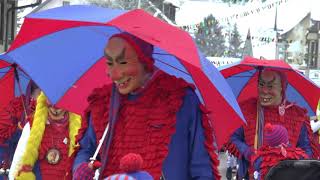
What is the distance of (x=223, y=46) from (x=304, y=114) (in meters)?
42.6

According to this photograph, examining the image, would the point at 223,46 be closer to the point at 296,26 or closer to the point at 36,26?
the point at 296,26

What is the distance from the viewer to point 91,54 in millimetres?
3619

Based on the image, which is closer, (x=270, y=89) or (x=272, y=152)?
(x=272, y=152)

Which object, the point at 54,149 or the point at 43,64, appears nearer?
the point at 43,64

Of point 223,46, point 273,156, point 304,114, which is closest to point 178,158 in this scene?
point 273,156

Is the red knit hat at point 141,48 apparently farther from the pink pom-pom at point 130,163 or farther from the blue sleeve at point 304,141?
the blue sleeve at point 304,141

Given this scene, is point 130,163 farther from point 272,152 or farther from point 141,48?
point 272,152

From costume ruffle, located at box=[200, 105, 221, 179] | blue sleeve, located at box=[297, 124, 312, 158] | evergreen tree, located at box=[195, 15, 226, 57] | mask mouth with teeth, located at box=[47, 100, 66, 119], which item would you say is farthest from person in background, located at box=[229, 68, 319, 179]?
evergreen tree, located at box=[195, 15, 226, 57]

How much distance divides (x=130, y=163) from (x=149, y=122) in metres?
0.28

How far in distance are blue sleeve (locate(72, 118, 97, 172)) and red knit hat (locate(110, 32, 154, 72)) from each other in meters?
0.41

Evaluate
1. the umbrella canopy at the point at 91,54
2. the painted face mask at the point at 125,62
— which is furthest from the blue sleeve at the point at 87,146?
the umbrella canopy at the point at 91,54

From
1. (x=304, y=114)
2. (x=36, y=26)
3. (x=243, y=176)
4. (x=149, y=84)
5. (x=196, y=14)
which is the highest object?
(x=196, y=14)

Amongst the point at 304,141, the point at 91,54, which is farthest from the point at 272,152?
the point at 91,54

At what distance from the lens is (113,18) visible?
8.80ft
